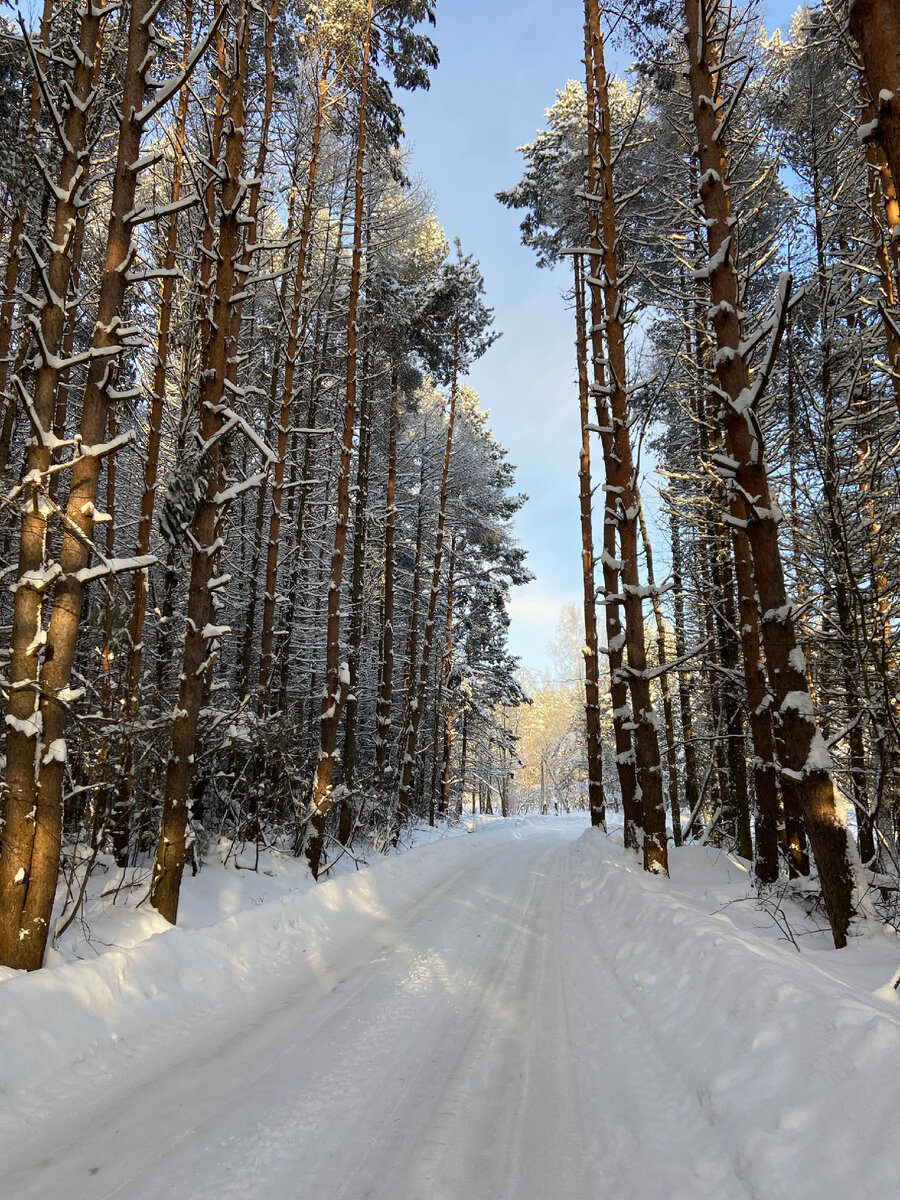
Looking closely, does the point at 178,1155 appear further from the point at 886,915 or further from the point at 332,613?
the point at 332,613

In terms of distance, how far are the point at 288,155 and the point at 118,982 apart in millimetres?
13066

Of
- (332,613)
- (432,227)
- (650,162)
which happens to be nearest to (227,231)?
(332,613)

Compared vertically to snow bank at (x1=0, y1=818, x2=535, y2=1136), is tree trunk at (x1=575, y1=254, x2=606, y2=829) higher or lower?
higher

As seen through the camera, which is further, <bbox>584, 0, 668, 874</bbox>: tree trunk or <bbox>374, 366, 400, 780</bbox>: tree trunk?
<bbox>374, 366, 400, 780</bbox>: tree trunk

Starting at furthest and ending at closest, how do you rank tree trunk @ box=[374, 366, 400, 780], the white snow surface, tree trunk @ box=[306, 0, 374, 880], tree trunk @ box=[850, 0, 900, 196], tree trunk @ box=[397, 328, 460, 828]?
tree trunk @ box=[397, 328, 460, 828] < tree trunk @ box=[374, 366, 400, 780] < tree trunk @ box=[306, 0, 374, 880] < tree trunk @ box=[850, 0, 900, 196] < the white snow surface

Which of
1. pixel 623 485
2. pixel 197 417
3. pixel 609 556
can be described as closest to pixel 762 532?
pixel 623 485

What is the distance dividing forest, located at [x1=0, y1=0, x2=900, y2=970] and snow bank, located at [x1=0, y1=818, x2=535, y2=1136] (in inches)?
23.6

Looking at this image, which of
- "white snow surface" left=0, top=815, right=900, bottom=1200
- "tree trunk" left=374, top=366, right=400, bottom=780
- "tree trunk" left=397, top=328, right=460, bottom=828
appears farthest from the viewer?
"tree trunk" left=397, top=328, right=460, bottom=828

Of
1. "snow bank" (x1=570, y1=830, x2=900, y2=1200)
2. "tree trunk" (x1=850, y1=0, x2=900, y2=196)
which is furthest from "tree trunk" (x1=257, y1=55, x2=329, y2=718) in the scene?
"tree trunk" (x1=850, y1=0, x2=900, y2=196)

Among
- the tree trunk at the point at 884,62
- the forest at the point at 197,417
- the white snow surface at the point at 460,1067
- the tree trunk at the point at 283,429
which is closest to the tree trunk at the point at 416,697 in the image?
the forest at the point at 197,417

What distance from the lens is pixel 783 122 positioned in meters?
11.3

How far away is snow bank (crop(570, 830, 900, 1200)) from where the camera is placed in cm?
232

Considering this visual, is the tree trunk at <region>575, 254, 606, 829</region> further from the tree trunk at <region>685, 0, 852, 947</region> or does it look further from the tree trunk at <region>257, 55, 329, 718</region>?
the tree trunk at <region>685, 0, 852, 947</region>

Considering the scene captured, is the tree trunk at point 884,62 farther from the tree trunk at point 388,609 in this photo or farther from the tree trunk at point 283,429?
the tree trunk at point 388,609
